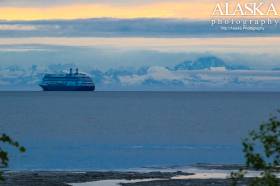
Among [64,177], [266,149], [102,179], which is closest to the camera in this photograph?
[266,149]

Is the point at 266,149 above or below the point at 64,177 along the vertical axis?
below

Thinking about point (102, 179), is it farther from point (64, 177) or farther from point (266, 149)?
point (266, 149)

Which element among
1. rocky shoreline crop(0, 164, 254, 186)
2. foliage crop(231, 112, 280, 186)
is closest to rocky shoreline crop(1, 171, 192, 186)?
rocky shoreline crop(0, 164, 254, 186)

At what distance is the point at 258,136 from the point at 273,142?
0.69 ft

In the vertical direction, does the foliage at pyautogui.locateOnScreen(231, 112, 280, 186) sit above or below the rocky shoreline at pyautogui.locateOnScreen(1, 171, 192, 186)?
below

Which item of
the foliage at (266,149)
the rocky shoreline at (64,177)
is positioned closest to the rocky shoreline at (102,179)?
the rocky shoreline at (64,177)

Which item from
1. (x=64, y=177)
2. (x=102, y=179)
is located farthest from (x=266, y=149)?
(x=64, y=177)

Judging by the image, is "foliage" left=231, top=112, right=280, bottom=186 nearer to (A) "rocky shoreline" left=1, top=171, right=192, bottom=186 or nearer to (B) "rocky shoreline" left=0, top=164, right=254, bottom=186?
(B) "rocky shoreline" left=0, top=164, right=254, bottom=186

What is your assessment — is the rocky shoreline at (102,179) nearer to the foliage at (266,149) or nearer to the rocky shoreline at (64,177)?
the rocky shoreline at (64,177)

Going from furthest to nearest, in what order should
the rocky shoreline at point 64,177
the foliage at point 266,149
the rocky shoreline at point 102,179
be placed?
the rocky shoreline at point 64,177
the rocky shoreline at point 102,179
the foliage at point 266,149

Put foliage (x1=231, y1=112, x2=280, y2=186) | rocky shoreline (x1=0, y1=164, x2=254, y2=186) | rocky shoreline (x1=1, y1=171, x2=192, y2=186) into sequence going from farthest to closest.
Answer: rocky shoreline (x1=1, y1=171, x2=192, y2=186) < rocky shoreline (x1=0, y1=164, x2=254, y2=186) < foliage (x1=231, y1=112, x2=280, y2=186)

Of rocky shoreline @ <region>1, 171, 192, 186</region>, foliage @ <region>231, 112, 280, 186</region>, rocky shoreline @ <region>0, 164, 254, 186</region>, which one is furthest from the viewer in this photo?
rocky shoreline @ <region>1, 171, 192, 186</region>

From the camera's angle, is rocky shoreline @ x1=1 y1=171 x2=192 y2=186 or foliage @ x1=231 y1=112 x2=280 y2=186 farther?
rocky shoreline @ x1=1 y1=171 x2=192 y2=186

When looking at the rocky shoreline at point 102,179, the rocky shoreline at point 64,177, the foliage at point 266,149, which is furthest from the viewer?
the rocky shoreline at point 64,177
